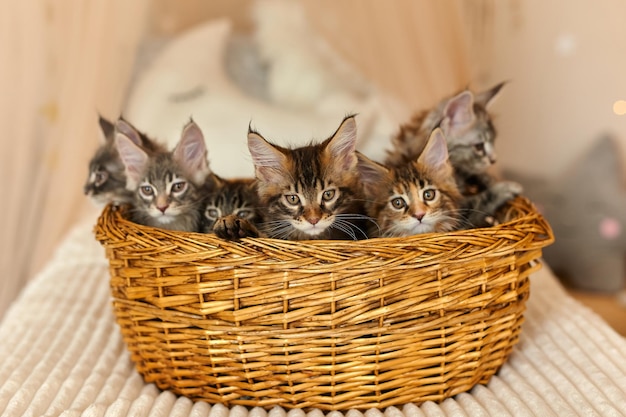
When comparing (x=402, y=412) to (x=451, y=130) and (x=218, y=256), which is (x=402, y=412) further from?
(x=451, y=130)

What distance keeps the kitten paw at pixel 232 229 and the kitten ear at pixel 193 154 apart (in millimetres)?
319

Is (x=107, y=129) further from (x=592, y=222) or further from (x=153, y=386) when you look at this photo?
(x=592, y=222)

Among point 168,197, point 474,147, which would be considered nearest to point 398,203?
point 474,147

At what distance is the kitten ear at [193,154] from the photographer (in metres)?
1.36

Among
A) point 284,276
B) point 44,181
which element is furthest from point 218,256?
point 44,181

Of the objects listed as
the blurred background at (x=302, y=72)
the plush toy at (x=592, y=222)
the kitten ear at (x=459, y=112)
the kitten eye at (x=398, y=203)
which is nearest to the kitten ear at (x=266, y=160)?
the kitten eye at (x=398, y=203)

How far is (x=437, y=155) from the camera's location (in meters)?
1.30

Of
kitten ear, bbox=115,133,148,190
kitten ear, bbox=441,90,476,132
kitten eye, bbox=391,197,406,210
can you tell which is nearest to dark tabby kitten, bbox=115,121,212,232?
kitten ear, bbox=115,133,148,190

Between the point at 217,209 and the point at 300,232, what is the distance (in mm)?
212

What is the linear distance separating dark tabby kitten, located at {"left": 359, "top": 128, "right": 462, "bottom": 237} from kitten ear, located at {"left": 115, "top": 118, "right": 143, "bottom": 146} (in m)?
0.52

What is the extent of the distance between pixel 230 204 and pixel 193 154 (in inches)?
6.1

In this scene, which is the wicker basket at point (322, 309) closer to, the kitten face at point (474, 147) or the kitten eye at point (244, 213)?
the kitten eye at point (244, 213)

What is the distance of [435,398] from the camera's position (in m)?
1.21

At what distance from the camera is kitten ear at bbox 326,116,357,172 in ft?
4.00
